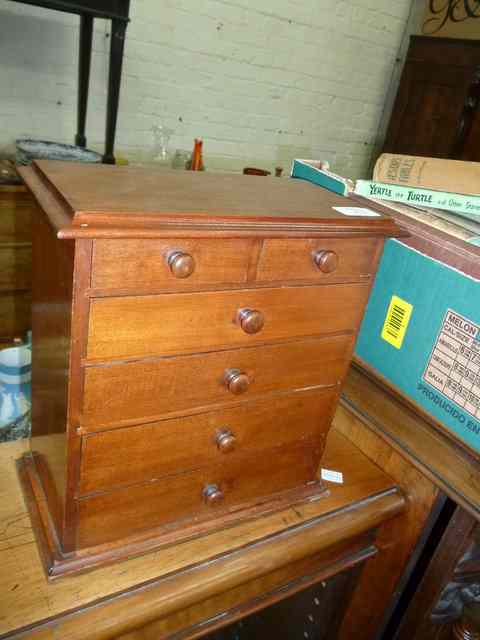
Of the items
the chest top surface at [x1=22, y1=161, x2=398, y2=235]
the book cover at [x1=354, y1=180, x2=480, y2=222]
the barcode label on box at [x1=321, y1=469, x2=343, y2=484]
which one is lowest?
the barcode label on box at [x1=321, y1=469, x2=343, y2=484]

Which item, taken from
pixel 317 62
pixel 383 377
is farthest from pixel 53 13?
pixel 383 377

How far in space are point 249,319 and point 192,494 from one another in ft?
1.05

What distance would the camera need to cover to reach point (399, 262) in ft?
3.33

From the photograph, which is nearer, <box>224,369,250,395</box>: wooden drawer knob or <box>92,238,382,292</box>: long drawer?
<box>92,238,382,292</box>: long drawer

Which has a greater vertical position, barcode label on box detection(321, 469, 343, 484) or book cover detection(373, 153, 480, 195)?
book cover detection(373, 153, 480, 195)

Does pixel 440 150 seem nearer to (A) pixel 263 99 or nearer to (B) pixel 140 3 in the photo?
(A) pixel 263 99

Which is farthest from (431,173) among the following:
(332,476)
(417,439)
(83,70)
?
(83,70)

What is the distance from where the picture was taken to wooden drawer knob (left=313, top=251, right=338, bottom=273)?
2.38ft

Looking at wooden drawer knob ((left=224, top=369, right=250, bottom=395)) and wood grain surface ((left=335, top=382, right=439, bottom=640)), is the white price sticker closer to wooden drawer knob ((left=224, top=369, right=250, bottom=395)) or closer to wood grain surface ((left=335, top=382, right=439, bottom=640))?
wooden drawer knob ((left=224, top=369, right=250, bottom=395))

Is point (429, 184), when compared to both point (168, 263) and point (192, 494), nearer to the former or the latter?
point (168, 263)

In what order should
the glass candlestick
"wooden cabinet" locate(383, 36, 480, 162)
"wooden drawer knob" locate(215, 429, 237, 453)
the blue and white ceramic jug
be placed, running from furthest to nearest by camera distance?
1. "wooden cabinet" locate(383, 36, 480, 162)
2. the glass candlestick
3. the blue and white ceramic jug
4. "wooden drawer knob" locate(215, 429, 237, 453)

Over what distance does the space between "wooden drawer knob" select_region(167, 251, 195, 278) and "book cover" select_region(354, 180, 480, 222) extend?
573 mm

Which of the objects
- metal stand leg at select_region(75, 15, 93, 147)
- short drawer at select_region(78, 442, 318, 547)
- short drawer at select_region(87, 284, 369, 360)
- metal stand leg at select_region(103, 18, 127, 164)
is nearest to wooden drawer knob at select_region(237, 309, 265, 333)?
short drawer at select_region(87, 284, 369, 360)

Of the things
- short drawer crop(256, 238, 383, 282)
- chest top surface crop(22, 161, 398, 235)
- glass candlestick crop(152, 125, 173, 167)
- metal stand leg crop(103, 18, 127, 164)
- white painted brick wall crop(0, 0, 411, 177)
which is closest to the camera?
chest top surface crop(22, 161, 398, 235)
